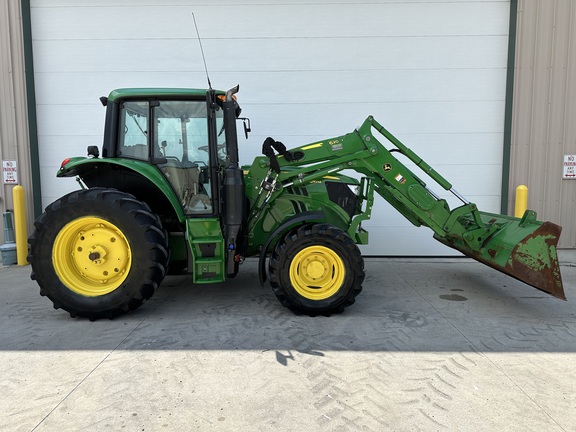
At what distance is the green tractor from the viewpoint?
3789mm

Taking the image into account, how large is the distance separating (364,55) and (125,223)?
4654 millimetres

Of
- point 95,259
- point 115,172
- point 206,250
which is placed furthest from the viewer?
point 115,172

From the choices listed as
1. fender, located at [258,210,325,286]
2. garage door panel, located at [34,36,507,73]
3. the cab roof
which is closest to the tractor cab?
the cab roof

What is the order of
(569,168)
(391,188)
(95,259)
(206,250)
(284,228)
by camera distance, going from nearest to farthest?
(95,259)
(206,250)
(284,228)
(391,188)
(569,168)

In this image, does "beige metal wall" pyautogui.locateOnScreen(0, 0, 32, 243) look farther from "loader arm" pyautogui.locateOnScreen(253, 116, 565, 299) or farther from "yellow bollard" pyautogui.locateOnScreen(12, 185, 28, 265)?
"loader arm" pyautogui.locateOnScreen(253, 116, 565, 299)

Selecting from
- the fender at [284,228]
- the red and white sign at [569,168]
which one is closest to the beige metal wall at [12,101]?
the fender at [284,228]

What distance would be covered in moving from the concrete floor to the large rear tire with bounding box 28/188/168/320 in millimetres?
219

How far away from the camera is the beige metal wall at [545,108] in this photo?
21.0 ft

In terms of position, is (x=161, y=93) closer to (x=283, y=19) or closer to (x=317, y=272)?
(x=317, y=272)

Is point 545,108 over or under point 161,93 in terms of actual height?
over

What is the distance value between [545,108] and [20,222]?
8.46m

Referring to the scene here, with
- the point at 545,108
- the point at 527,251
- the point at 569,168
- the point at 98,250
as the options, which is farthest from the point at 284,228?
the point at 569,168

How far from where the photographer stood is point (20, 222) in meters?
6.32

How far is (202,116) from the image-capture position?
411 cm
